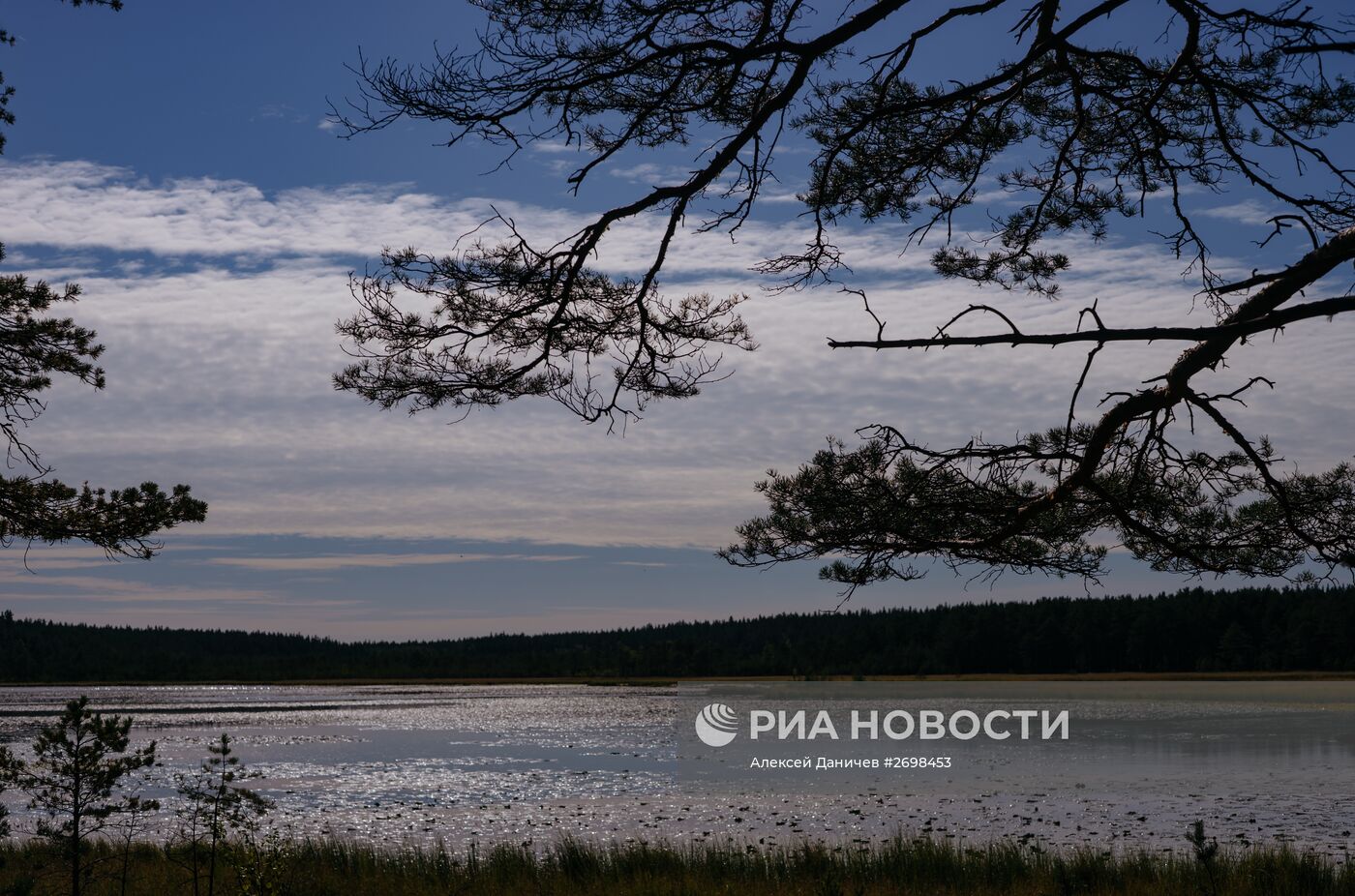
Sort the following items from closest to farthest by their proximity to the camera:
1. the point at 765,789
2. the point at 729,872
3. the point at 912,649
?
1. the point at 729,872
2. the point at 765,789
3. the point at 912,649

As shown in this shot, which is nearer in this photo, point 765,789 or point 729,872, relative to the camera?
point 729,872

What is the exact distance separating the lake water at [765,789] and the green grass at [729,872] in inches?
111

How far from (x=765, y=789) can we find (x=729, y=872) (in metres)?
13.0

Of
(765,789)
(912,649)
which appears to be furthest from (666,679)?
(765,789)

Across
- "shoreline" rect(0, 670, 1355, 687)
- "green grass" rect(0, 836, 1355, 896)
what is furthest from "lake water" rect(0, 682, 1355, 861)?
"shoreline" rect(0, 670, 1355, 687)

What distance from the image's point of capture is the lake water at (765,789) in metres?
21.4

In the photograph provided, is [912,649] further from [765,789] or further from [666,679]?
[765,789]

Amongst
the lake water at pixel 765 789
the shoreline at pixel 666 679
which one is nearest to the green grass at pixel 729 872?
the lake water at pixel 765 789

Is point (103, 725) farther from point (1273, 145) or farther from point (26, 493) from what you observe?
point (1273, 145)

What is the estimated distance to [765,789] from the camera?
2809 cm

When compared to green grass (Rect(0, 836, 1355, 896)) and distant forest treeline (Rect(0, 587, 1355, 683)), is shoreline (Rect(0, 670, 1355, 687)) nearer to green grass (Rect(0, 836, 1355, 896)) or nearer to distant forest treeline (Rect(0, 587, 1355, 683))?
distant forest treeline (Rect(0, 587, 1355, 683))

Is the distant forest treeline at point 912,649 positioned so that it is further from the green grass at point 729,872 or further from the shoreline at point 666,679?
the green grass at point 729,872

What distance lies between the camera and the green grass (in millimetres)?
12609

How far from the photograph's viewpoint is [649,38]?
304 inches
